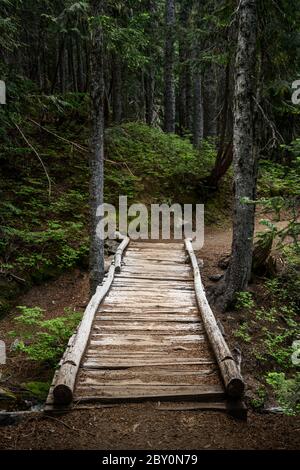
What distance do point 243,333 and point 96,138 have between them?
→ 19.7ft

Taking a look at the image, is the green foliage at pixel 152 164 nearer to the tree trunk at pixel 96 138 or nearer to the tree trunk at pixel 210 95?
the tree trunk at pixel 210 95

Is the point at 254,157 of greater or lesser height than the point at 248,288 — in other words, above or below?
above

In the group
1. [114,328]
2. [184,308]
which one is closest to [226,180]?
[184,308]

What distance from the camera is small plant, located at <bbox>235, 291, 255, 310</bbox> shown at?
1007 cm

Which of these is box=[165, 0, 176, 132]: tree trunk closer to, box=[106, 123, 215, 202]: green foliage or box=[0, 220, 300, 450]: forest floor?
box=[106, 123, 215, 202]: green foliage

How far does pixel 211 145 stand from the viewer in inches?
835

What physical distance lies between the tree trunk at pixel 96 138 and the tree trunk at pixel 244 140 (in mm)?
3286

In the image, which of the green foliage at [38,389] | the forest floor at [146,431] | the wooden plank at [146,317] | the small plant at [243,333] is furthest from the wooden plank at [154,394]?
the small plant at [243,333]

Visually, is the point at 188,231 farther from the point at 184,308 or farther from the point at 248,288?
the point at 184,308

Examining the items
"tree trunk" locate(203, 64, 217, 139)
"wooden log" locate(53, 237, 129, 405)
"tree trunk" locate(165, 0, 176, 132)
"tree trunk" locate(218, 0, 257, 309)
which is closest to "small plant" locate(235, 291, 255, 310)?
"tree trunk" locate(218, 0, 257, 309)

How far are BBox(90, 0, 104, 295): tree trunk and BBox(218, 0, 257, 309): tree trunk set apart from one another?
10.8ft

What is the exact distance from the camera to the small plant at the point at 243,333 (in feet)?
30.7

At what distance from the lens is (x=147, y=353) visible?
6078 mm

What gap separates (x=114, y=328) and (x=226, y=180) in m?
13.3
